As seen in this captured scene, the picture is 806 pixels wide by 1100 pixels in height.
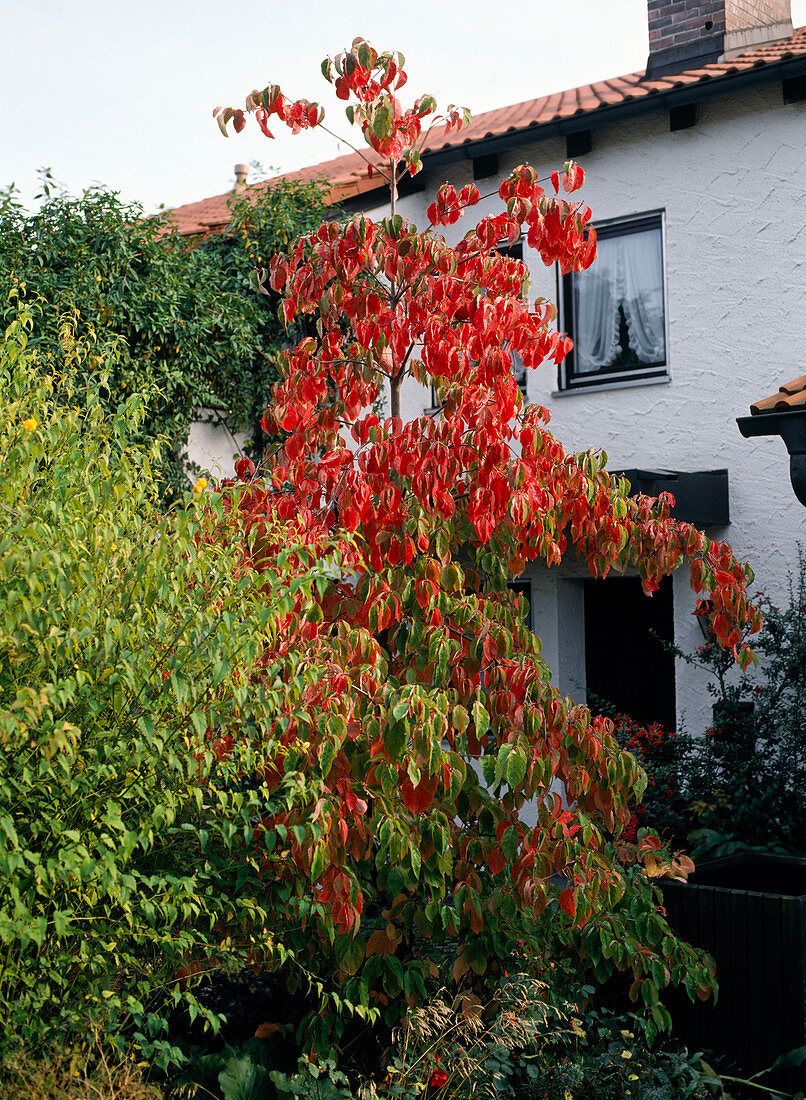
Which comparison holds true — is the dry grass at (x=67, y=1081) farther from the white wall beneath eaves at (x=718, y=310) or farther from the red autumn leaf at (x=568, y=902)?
the white wall beneath eaves at (x=718, y=310)

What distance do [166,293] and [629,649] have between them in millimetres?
5060

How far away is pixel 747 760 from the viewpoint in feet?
23.2

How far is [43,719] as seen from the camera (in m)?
3.35

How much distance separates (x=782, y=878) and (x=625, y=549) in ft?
6.96

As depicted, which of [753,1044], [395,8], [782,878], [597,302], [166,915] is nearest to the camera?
[166,915]

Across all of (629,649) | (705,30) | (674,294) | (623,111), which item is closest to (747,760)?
(629,649)

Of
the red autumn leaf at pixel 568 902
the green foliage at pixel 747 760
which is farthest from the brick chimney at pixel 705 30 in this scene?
the red autumn leaf at pixel 568 902

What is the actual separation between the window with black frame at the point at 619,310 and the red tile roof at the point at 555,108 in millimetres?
965

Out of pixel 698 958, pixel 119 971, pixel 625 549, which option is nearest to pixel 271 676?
pixel 119 971

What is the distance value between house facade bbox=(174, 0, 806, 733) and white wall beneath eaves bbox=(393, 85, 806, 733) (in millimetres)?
12

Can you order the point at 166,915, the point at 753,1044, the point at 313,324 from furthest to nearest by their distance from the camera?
1. the point at 313,324
2. the point at 753,1044
3. the point at 166,915

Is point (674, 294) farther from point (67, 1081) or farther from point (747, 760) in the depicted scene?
point (67, 1081)

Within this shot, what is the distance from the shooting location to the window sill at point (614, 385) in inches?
339

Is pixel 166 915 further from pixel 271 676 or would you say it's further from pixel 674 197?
pixel 674 197
